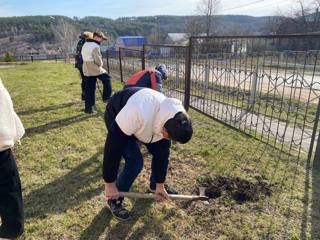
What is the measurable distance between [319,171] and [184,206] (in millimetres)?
1821

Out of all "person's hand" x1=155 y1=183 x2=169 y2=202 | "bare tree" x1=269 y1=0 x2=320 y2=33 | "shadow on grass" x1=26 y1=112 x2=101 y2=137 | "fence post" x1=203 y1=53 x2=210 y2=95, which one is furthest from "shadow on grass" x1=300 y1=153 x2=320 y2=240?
"bare tree" x1=269 y1=0 x2=320 y2=33

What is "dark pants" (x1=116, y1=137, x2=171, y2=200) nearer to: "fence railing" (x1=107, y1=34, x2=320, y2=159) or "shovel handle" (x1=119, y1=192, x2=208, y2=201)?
"shovel handle" (x1=119, y1=192, x2=208, y2=201)

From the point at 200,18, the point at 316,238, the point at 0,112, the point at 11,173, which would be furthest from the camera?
the point at 200,18

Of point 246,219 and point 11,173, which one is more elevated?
point 11,173

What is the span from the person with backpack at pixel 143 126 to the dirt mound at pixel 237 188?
801mm

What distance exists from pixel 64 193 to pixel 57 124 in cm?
275

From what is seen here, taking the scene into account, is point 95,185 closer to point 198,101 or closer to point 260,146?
point 260,146

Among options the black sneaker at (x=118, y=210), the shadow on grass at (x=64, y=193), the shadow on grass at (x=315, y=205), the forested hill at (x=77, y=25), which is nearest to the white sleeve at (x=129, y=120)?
the black sneaker at (x=118, y=210)

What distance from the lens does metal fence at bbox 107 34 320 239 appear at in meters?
3.80

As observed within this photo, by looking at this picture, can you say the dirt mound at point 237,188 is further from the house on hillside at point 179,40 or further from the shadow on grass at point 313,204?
the house on hillside at point 179,40

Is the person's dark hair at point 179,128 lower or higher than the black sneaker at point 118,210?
higher

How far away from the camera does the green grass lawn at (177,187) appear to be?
2.67 meters

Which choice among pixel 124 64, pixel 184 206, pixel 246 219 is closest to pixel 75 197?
pixel 184 206

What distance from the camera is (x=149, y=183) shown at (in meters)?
3.40
